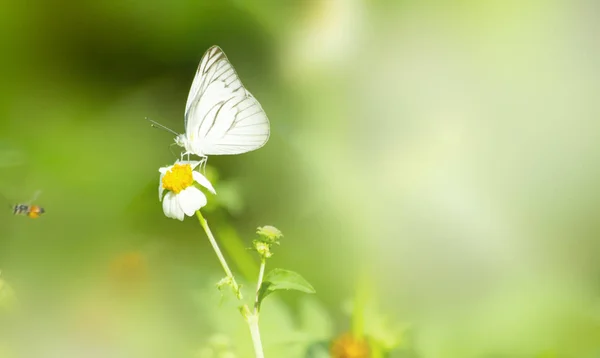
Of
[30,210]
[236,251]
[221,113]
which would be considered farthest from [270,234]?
[30,210]

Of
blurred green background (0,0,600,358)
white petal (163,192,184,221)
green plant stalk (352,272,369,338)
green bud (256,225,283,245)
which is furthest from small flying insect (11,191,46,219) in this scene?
green plant stalk (352,272,369,338)

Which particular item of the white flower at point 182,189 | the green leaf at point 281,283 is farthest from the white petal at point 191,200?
the green leaf at point 281,283

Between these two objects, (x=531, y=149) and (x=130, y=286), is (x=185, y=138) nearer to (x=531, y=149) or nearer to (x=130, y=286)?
(x=130, y=286)

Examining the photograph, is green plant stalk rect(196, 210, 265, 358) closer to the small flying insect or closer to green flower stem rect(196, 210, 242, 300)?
green flower stem rect(196, 210, 242, 300)

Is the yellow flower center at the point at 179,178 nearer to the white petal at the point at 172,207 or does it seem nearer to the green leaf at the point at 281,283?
the white petal at the point at 172,207

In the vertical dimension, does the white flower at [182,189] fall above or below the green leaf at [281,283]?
above

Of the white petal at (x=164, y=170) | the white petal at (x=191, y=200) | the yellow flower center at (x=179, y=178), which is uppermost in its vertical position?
the white petal at (x=164, y=170)

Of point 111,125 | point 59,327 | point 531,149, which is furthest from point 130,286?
point 531,149

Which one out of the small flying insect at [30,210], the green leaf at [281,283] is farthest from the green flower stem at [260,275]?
the small flying insect at [30,210]
